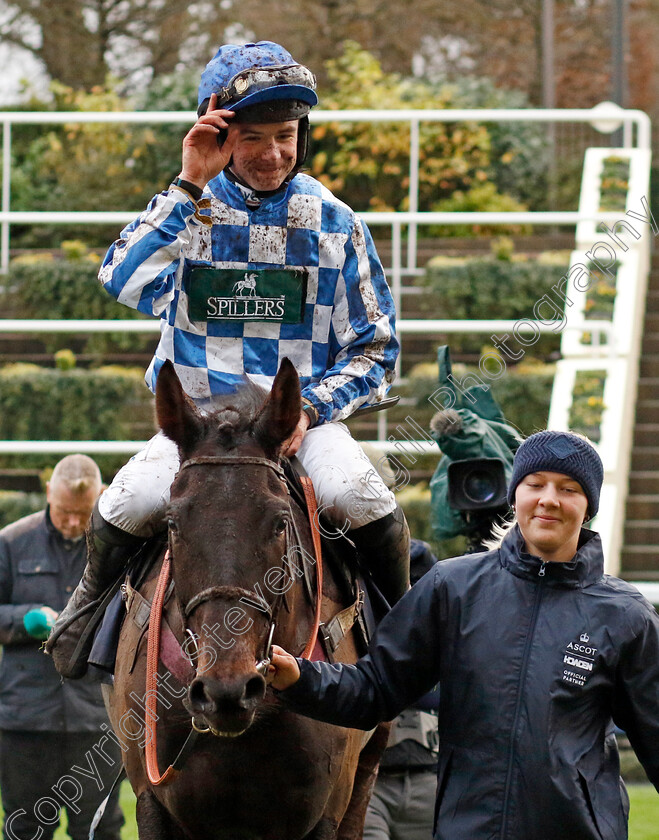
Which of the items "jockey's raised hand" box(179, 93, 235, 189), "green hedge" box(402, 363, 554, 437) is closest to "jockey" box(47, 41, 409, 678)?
"jockey's raised hand" box(179, 93, 235, 189)

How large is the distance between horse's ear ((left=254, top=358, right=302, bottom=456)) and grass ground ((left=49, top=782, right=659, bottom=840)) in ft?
12.5

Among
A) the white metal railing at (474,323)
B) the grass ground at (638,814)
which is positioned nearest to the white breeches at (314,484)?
the grass ground at (638,814)

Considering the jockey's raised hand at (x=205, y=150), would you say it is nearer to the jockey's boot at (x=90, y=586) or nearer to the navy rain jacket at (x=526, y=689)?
the jockey's boot at (x=90, y=586)

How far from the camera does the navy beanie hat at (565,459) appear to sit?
2.75 metres

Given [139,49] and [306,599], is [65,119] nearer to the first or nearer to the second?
[306,599]

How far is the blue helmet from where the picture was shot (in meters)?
3.33

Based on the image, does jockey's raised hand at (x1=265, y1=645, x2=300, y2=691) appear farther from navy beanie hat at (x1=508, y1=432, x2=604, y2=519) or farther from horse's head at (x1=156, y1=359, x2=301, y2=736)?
navy beanie hat at (x1=508, y1=432, x2=604, y2=519)

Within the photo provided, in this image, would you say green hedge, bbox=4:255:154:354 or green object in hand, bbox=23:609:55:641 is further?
green hedge, bbox=4:255:154:354

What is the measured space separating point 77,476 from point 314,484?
2446 mm

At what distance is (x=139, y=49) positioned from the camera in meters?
16.6

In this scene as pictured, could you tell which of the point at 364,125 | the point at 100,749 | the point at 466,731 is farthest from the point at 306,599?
the point at 364,125

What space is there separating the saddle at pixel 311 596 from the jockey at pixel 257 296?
0.16ft

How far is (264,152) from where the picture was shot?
346 cm

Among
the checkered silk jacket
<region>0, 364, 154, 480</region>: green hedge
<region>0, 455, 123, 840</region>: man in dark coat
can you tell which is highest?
the checkered silk jacket
